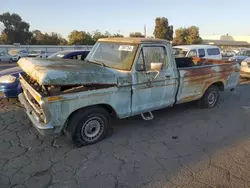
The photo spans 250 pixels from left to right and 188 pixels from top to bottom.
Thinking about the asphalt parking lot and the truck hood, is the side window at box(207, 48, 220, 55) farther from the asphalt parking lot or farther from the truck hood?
the truck hood

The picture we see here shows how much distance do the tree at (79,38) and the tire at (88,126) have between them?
42.5 meters

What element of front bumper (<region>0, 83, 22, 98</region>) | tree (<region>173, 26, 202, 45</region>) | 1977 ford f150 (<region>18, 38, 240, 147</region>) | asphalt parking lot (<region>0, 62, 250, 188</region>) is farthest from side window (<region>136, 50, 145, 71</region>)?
tree (<region>173, 26, 202, 45</region>)

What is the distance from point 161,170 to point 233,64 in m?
4.49

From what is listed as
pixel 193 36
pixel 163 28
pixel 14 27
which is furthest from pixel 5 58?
pixel 193 36

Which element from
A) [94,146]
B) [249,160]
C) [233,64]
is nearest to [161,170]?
[94,146]

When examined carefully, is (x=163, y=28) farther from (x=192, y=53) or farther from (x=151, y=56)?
(x=151, y=56)

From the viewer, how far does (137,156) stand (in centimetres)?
352

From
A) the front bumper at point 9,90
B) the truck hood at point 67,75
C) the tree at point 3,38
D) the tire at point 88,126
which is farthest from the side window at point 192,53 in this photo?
the tree at point 3,38

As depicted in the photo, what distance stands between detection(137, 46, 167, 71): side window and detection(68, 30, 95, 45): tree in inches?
1646

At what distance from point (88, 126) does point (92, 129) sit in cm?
14

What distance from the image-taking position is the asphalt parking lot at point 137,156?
9.59ft

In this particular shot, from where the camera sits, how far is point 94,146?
12.5 ft

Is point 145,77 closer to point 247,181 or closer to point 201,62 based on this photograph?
point 247,181

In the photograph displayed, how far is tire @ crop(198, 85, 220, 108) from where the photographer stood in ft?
19.1
